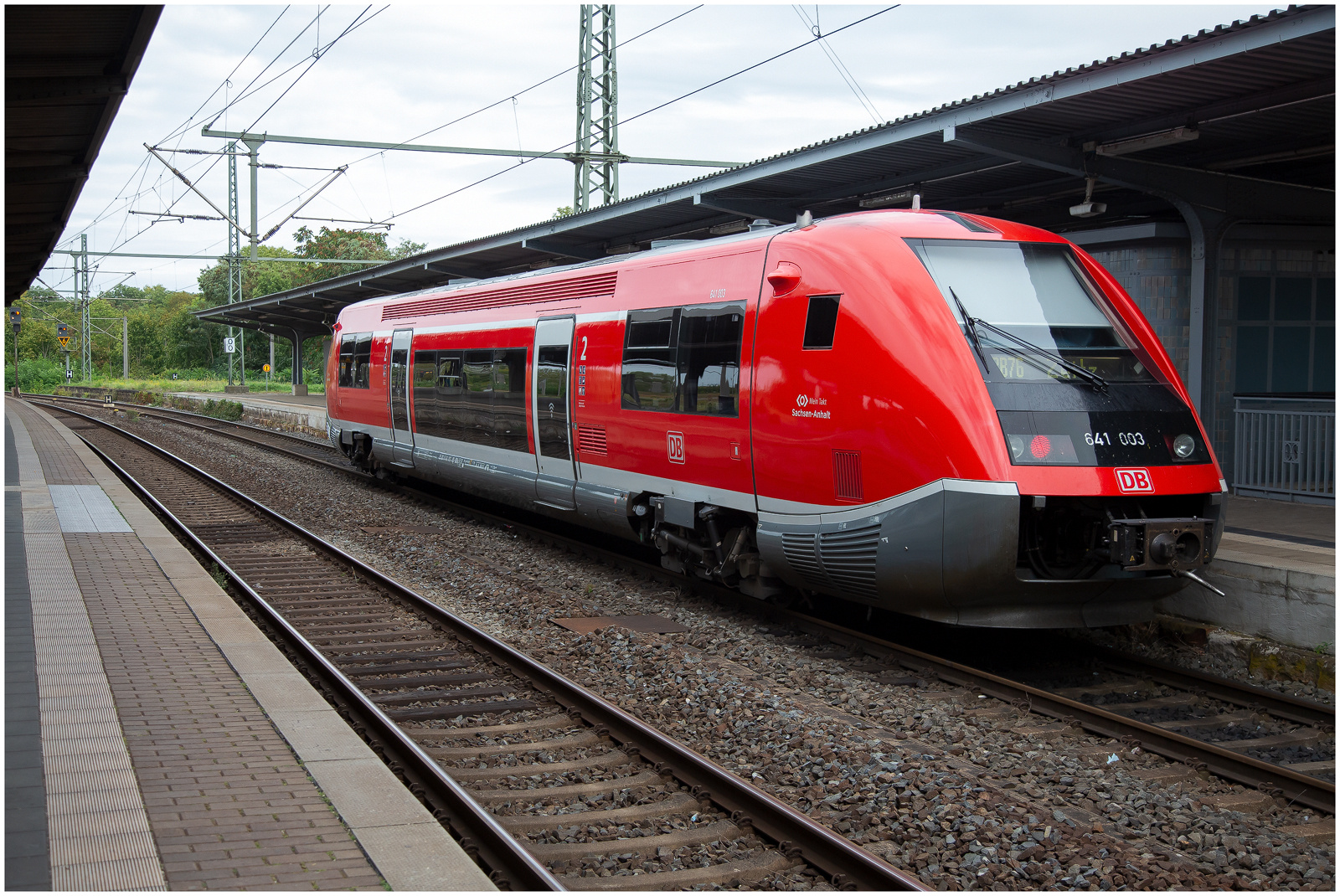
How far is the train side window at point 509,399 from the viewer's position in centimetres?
1273

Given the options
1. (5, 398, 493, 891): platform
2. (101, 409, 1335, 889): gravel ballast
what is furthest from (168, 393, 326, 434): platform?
(101, 409, 1335, 889): gravel ballast

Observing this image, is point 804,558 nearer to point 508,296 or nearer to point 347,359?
point 508,296

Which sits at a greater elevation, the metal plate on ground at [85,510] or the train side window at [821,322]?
the train side window at [821,322]

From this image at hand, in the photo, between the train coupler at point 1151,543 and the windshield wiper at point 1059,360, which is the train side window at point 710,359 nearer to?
the windshield wiper at point 1059,360

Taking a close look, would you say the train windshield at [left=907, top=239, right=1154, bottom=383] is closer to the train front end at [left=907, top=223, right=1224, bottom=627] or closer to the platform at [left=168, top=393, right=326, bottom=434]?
the train front end at [left=907, top=223, right=1224, bottom=627]

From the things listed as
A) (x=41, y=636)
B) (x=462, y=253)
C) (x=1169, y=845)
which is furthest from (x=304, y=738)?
(x=462, y=253)

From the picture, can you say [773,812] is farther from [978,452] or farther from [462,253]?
[462,253]

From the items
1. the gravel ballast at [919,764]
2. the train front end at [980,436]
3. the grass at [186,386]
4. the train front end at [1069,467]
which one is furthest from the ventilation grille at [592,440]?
the grass at [186,386]

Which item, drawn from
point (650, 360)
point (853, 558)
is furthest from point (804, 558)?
point (650, 360)

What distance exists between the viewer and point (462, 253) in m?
21.6

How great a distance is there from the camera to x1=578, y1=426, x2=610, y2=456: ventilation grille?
1090 centimetres

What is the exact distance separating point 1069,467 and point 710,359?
3.24 m

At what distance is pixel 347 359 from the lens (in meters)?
19.5

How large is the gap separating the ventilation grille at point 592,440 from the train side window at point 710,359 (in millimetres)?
1584
